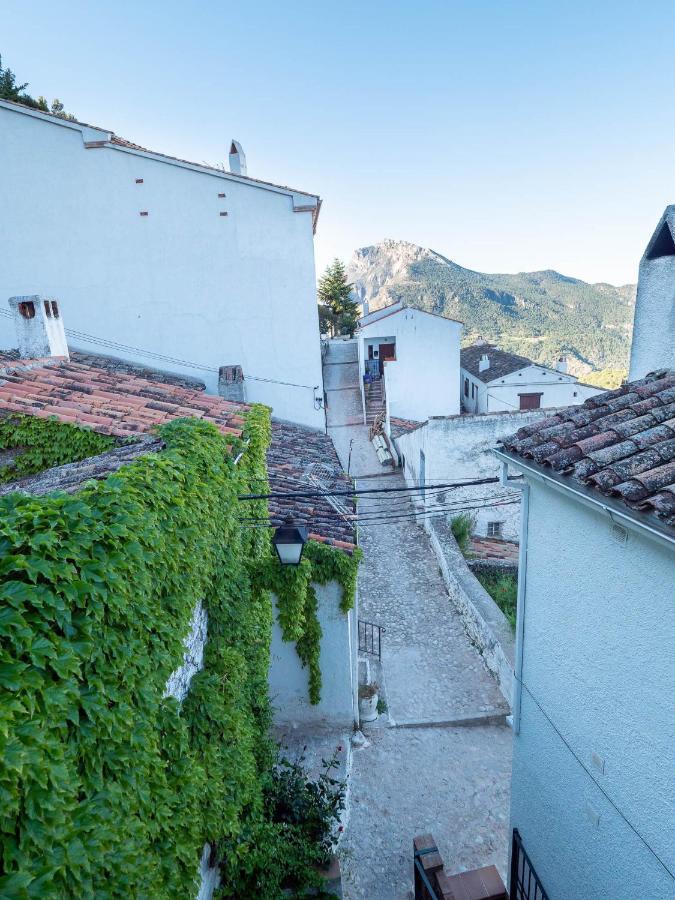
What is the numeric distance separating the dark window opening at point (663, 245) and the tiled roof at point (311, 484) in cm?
500

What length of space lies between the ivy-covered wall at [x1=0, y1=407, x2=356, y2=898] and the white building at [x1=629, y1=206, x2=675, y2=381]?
16.0 feet

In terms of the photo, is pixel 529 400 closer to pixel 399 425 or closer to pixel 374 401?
pixel 374 401

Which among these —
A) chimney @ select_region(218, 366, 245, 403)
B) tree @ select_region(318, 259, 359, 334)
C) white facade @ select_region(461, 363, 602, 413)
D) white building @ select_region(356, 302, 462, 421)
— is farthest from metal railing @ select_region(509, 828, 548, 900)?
tree @ select_region(318, 259, 359, 334)

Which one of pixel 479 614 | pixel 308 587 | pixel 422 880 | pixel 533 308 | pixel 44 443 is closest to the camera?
pixel 422 880

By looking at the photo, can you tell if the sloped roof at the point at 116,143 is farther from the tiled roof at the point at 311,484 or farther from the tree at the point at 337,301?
the tree at the point at 337,301

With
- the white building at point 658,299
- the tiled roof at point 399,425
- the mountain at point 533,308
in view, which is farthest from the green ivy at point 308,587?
the mountain at point 533,308

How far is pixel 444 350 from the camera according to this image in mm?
23484

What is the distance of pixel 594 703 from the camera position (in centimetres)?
404

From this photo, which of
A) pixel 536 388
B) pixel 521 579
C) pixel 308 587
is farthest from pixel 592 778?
pixel 536 388

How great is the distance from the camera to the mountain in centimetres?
7006

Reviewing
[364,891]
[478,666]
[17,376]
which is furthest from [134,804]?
[478,666]

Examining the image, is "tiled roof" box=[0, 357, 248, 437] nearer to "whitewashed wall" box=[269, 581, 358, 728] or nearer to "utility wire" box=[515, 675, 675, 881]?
"whitewashed wall" box=[269, 581, 358, 728]

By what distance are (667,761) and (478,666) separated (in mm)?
7108

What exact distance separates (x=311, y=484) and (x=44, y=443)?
419 centimetres
